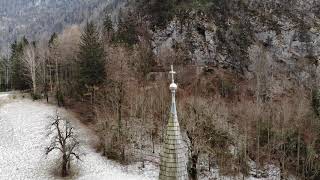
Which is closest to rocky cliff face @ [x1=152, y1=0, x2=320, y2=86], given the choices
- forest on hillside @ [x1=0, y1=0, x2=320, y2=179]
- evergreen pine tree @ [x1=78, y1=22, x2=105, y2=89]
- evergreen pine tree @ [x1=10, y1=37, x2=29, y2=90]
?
forest on hillside @ [x1=0, y1=0, x2=320, y2=179]

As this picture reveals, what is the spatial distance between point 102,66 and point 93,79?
6.18 ft

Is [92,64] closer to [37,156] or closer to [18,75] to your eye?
[37,156]

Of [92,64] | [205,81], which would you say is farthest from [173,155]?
[205,81]

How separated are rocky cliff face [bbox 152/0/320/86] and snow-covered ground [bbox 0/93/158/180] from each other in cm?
1946

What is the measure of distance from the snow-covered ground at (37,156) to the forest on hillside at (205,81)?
1.80 metres

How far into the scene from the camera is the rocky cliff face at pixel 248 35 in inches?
2360

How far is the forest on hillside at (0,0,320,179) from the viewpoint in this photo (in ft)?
136

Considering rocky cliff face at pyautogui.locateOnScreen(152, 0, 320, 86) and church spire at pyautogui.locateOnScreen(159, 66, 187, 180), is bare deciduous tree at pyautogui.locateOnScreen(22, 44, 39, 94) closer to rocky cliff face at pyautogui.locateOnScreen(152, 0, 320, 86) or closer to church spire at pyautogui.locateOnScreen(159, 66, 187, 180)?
rocky cliff face at pyautogui.locateOnScreen(152, 0, 320, 86)

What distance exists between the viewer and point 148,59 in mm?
58000

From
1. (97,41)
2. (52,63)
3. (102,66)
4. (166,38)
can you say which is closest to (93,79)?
(102,66)

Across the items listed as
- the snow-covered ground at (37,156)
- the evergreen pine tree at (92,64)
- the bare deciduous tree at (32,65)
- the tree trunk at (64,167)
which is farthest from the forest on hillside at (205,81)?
the tree trunk at (64,167)

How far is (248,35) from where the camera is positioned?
202ft

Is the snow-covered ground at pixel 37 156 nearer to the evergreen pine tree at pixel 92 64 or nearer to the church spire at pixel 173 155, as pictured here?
the evergreen pine tree at pixel 92 64

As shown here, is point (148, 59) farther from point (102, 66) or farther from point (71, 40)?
point (71, 40)
